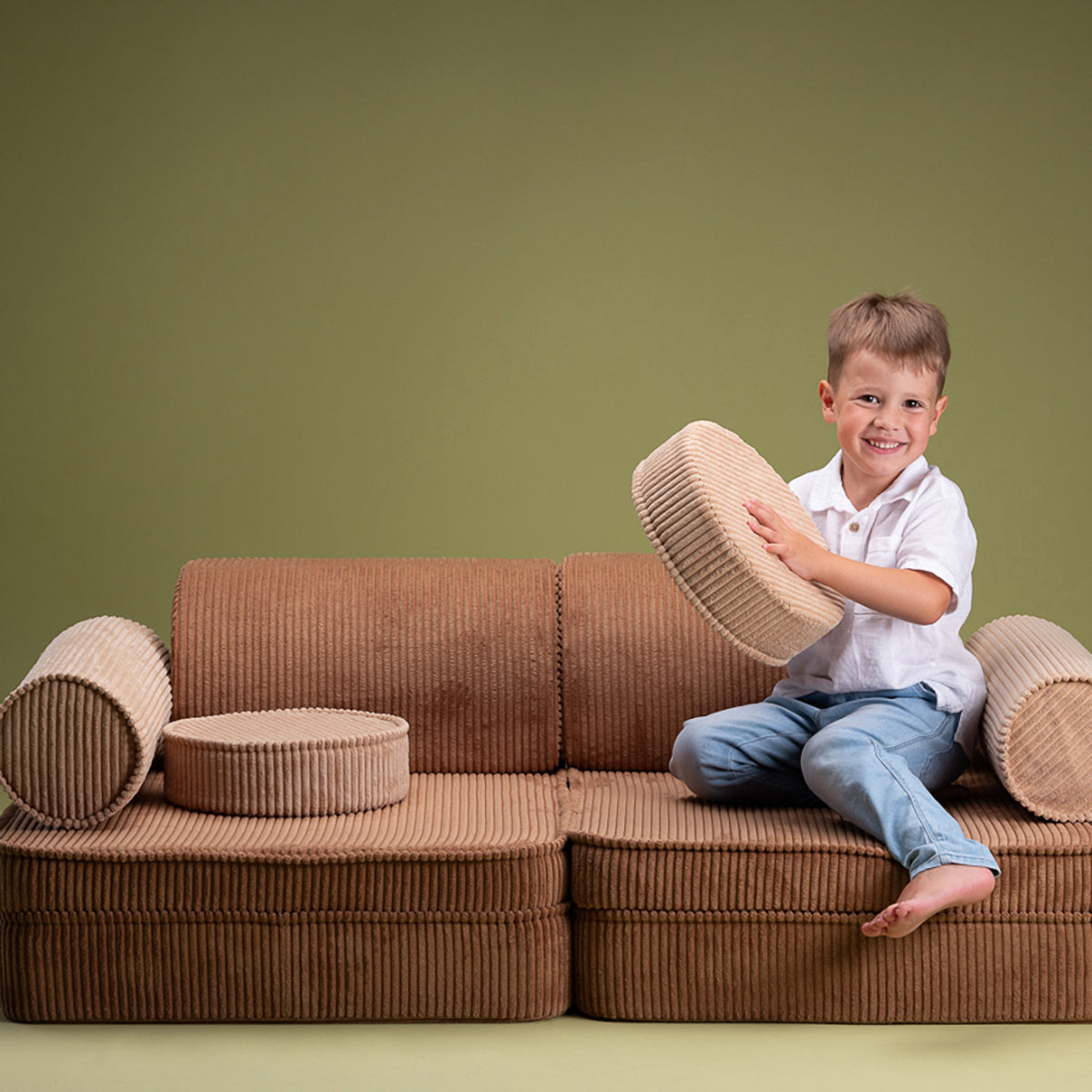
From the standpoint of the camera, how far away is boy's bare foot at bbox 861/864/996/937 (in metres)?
1.95

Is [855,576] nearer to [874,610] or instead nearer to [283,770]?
[874,610]

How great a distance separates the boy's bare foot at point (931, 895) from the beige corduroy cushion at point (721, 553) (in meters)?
0.39

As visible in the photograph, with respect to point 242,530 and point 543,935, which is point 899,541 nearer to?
point 543,935

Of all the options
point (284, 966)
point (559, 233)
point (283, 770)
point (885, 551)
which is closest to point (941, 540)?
point (885, 551)

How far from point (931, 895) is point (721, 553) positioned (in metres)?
0.53

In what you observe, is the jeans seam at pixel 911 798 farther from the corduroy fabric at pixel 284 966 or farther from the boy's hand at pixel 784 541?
the corduroy fabric at pixel 284 966

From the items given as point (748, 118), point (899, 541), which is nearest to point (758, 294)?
point (748, 118)

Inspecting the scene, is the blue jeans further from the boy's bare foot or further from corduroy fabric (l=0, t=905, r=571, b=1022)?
corduroy fabric (l=0, t=905, r=571, b=1022)

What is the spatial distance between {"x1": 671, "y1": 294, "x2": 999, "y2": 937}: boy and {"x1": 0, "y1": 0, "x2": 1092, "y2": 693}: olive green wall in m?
1.54

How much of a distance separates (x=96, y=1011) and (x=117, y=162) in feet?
8.67

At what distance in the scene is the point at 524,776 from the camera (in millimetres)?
2537

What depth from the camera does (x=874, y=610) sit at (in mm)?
2307

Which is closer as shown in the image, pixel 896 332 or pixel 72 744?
pixel 72 744

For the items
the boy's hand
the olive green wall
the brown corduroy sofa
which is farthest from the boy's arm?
the olive green wall
